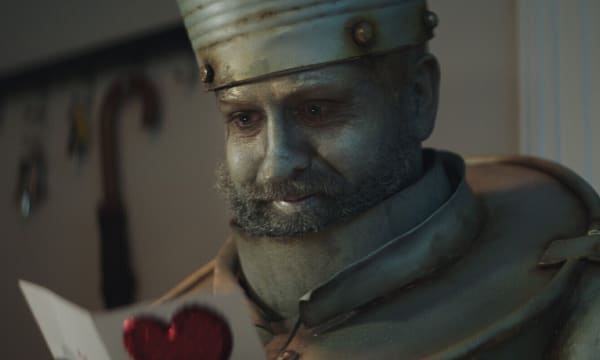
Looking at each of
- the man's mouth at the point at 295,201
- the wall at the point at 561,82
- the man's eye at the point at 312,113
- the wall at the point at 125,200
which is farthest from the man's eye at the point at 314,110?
the wall at the point at 125,200

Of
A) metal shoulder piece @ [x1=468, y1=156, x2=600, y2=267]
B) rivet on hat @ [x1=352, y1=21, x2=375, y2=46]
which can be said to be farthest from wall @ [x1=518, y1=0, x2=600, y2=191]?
rivet on hat @ [x1=352, y1=21, x2=375, y2=46]

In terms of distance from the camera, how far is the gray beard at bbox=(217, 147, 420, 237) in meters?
1.15

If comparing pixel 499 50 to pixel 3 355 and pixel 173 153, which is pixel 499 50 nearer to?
pixel 173 153

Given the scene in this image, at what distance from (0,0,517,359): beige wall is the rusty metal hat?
58cm

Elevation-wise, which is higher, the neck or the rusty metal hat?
the rusty metal hat

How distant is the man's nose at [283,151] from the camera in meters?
1.13

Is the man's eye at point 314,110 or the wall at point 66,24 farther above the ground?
the wall at point 66,24

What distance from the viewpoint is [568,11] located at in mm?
1666

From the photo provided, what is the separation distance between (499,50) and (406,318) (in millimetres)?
785

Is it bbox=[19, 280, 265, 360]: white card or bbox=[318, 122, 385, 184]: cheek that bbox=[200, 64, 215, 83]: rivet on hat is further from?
bbox=[19, 280, 265, 360]: white card

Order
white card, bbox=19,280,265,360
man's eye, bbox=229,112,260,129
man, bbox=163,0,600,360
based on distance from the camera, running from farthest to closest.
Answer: man's eye, bbox=229,112,260,129 < man, bbox=163,0,600,360 < white card, bbox=19,280,265,360

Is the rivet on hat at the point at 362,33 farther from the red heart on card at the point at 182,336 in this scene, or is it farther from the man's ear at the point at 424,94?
the red heart on card at the point at 182,336

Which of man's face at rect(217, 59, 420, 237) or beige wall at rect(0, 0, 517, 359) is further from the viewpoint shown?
beige wall at rect(0, 0, 517, 359)

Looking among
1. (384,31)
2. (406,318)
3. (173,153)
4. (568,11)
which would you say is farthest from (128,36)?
(406,318)
